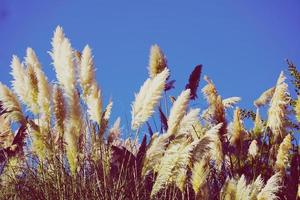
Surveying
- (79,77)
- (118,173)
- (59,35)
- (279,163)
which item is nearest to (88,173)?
(118,173)

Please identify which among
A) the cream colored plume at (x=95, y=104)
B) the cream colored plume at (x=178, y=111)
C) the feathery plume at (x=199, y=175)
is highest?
the cream colored plume at (x=95, y=104)

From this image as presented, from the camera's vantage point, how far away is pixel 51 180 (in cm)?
352

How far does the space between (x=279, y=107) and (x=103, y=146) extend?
1377mm

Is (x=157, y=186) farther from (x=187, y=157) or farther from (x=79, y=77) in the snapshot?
(x=79, y=77)

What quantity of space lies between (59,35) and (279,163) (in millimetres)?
1773

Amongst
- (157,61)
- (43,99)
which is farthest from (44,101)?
(157,61)

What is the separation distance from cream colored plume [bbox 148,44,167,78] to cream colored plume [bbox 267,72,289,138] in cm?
86

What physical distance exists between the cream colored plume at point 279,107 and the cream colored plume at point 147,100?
1094 millimetres

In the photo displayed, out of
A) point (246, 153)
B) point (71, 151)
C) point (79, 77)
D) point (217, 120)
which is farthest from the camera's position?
point (246, 153)

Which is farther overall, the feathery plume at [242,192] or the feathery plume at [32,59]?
the feathery plume at [32,59]

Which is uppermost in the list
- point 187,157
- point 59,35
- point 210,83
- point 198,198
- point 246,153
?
point 59,35

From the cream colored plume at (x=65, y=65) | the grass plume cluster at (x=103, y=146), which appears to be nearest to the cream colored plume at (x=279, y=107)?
the grass plume cluster at (x=103, y=146)

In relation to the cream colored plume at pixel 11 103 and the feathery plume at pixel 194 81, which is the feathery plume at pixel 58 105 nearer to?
the cream colored plume at pixel 11 103

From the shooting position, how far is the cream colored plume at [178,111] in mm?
3314
